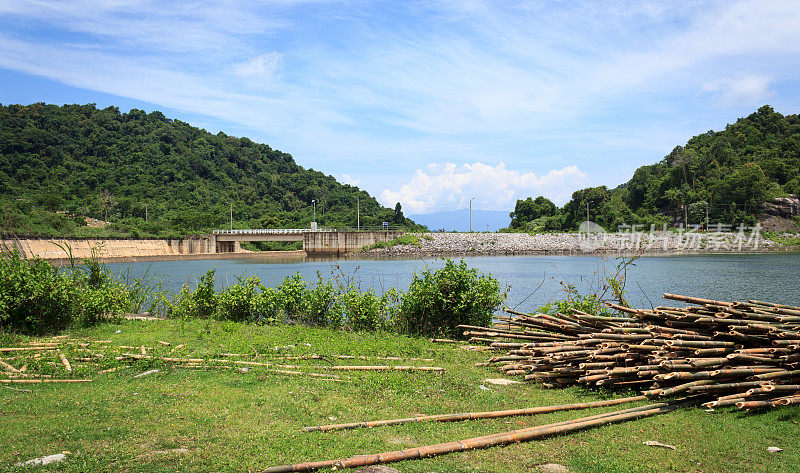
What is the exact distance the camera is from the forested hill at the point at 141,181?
7500cm

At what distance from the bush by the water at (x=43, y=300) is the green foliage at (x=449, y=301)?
22.6 ft

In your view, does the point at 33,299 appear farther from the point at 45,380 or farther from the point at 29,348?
the point at 45,380

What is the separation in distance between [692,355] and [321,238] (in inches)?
2665

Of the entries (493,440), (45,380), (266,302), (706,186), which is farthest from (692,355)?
(706,186)

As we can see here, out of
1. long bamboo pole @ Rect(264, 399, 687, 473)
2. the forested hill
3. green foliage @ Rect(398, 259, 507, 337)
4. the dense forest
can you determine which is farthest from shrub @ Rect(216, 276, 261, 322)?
the dense forest

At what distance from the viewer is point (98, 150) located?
322 feet

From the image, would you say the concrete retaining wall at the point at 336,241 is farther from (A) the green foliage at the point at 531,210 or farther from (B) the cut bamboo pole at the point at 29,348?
(B) the cut bamboo pole at the point at 29,348

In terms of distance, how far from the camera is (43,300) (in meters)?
10.4

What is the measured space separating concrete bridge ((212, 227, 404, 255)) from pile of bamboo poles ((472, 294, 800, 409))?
65473 mm

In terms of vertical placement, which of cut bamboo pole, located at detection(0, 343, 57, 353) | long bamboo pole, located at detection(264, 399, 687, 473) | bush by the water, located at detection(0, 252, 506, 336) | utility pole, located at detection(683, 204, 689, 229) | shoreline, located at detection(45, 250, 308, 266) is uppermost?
utility pole, located at detection(683, 204, 689, 229)

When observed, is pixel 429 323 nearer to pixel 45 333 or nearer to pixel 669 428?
pixel 669 428

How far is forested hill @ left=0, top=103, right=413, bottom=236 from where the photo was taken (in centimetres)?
7500

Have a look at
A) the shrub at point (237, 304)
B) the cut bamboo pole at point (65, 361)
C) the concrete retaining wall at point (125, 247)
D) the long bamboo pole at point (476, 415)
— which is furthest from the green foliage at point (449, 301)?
the concrete retaining wall at point (125, 247)

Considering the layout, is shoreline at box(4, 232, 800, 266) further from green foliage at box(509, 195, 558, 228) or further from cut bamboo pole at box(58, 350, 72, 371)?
cut bamboo pole at box(58, 350, 72, 371)
